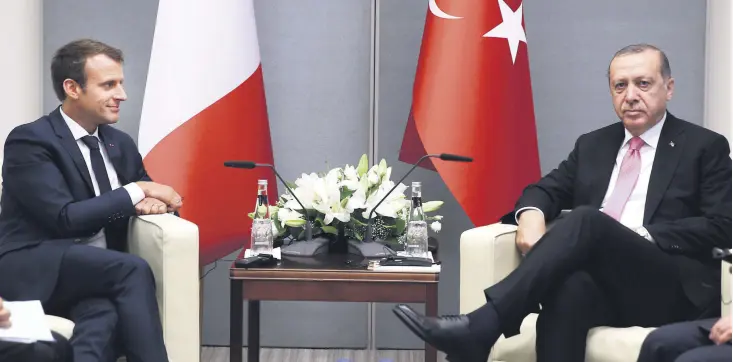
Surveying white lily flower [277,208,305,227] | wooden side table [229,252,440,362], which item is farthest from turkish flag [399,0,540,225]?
wooden side table [229,252,440,362]

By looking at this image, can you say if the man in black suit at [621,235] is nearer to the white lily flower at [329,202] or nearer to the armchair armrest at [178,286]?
the white lily flower at [329,202]

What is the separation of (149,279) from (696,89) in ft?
8.61

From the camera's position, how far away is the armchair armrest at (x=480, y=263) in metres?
3.12

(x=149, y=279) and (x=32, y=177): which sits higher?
(x=32, y=177)

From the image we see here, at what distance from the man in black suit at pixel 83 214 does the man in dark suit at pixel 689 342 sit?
4.60 ft

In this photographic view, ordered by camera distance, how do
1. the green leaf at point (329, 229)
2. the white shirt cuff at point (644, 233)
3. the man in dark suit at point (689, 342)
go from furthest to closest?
the green leaf at point (329, 229) < the white shirt cuff at point (644, 233) < the man in dark suit at point (689, 342)

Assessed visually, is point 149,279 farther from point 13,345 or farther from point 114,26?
point 114,26

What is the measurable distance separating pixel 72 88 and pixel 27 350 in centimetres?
104

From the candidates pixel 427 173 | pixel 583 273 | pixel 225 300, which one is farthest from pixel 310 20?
pixel 583 273

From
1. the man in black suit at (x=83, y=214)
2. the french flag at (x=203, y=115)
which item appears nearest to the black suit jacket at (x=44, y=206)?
the man in black suit at (x=83, y=214)

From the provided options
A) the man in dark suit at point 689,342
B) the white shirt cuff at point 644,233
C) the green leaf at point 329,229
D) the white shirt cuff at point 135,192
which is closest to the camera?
the man in dark suit at point 689,342

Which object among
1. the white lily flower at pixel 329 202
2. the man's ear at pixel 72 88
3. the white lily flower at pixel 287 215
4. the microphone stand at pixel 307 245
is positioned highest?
the man's ear at pixel 72 88

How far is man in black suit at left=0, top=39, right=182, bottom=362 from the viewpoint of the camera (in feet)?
9.88

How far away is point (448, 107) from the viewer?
157 inches
